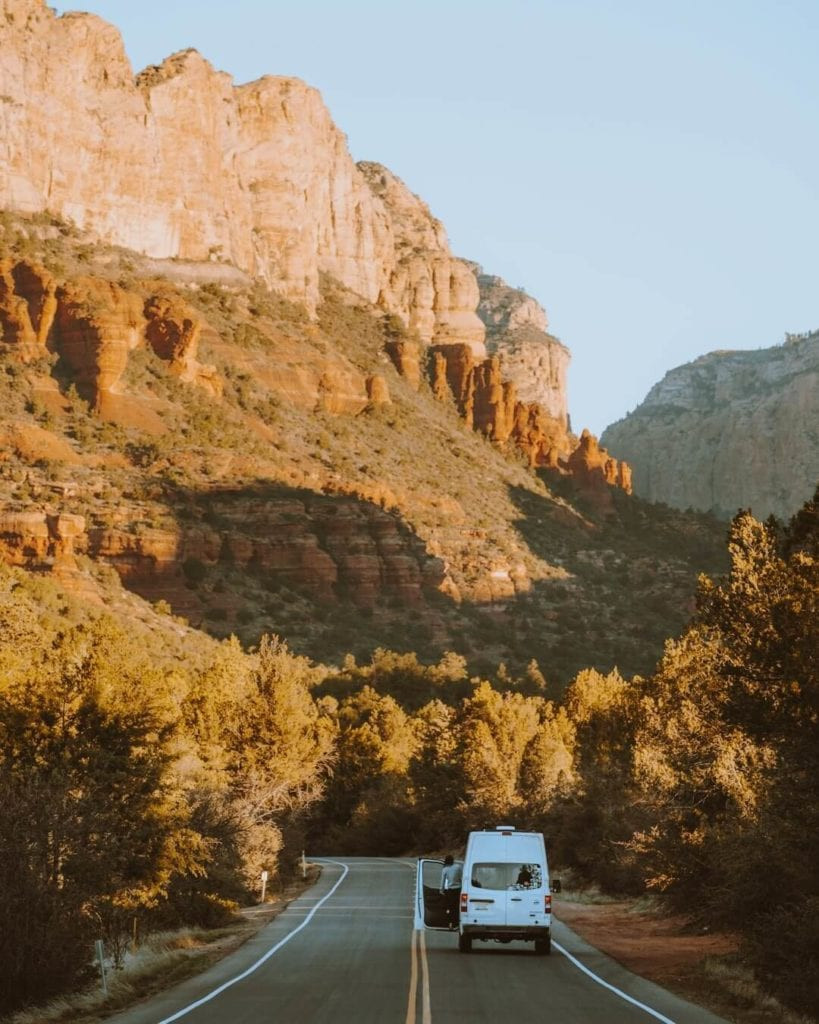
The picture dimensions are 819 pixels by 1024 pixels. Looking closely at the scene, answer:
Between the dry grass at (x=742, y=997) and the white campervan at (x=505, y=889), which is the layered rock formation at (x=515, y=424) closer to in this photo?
the white campervan at (x=505, y=889)

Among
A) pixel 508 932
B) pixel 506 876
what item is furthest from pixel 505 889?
pixel 508 932

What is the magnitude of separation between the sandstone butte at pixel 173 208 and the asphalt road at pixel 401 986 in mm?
72685

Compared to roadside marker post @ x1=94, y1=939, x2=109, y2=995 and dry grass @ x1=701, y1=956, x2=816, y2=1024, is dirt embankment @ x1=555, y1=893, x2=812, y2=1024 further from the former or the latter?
roadside marker post @ x1=94, y1=939, x2=109, y2=995

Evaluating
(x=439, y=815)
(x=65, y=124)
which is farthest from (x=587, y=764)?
(x=65, y=124)

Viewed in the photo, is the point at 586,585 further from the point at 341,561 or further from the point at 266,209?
the point at 266,209

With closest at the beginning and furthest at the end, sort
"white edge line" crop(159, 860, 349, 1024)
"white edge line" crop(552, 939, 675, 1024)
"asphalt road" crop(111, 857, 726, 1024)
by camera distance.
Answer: "asphalt road" crop(111, 857, 726, 1024)
"white edge line" crop(159, 860, 349, 1024)
"white edge line" crop(552, 939, 675, 1024)

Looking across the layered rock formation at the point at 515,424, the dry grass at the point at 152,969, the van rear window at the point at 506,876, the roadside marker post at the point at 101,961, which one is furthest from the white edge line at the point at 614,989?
the layered rock formation at the point at 515,424

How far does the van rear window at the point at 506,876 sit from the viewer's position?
3125 centimetres

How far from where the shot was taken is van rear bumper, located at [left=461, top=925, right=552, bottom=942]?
31562 mm

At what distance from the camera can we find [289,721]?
194 ft

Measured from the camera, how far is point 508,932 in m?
31.7

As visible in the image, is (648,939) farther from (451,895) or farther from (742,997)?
(742,997)

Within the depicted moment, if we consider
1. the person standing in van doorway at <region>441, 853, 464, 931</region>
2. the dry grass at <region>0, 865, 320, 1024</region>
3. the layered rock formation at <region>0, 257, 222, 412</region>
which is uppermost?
the layered rock formation at <region>0, 257, 222, 412</region>

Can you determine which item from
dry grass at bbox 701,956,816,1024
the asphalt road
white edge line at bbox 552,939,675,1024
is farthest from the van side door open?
dry grass at bbox 701,956,816,1024
